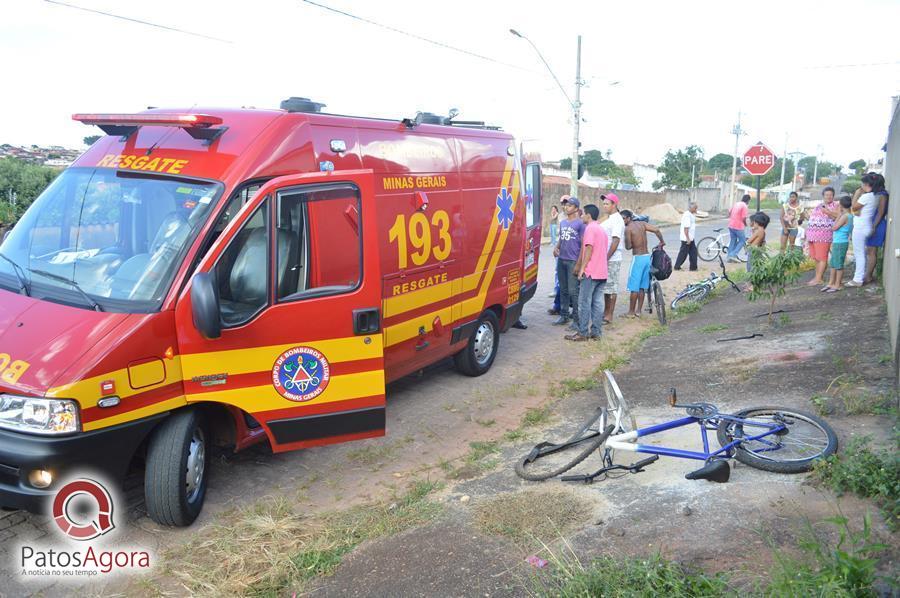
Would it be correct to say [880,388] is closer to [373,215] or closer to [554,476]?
[554,476]

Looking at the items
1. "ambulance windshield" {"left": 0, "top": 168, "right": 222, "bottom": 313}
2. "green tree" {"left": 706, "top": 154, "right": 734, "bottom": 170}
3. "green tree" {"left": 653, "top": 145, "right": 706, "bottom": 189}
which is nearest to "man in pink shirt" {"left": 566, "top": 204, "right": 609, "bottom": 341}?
"ambulance windshield" {"left": 0, "top": 168, "right": 222, "bottom": 313}

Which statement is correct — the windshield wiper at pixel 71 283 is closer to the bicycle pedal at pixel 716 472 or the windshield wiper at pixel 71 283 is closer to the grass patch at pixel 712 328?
the bicycle pedal at pixel 716 472

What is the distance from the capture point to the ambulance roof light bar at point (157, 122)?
470 cm

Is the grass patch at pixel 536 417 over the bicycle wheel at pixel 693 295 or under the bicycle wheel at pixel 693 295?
under

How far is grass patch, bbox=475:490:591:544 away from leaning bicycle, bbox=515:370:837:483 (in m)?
0.32

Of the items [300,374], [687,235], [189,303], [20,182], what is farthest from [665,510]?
[20,182]

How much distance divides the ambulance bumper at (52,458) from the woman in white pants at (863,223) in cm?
977

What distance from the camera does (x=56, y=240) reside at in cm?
476

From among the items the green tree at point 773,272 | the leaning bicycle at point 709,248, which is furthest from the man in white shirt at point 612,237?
the leaning bicycle at point 709,248

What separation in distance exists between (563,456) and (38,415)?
11.4 ft

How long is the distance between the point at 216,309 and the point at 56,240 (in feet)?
5.17

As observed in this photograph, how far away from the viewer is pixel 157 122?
4.71 metres

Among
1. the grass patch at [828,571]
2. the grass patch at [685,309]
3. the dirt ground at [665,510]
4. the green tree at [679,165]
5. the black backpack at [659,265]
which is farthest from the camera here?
the green tree at [679,165]

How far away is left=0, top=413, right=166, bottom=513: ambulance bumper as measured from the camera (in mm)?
3736
